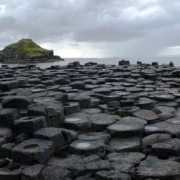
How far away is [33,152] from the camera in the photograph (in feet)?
9.74

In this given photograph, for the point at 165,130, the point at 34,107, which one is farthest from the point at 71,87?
the point at 165,130

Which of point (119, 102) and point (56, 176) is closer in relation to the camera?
point (56, 176)

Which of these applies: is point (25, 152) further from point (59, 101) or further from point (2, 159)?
point (59, 101)

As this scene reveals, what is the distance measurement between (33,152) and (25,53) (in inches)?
2065

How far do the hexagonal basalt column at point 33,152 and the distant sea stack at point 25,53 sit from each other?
39855 millimetres

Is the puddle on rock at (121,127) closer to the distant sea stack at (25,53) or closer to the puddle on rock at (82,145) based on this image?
Answer: the puddle on rock at (82,145)

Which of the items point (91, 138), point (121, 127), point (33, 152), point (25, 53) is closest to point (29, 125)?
point (33, 152)

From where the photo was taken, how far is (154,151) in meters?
3.31

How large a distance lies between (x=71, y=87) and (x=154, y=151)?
12.1ft

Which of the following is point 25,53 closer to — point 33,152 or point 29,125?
point 29,125

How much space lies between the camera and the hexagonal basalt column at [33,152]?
117 inches

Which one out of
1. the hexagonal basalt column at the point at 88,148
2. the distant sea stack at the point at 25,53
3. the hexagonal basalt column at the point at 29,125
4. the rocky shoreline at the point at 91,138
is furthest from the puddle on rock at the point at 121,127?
the distant sea stack at the point at 25,53

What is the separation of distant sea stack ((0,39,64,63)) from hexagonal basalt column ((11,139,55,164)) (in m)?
39.9

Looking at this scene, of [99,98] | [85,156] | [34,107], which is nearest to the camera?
[85,156]
